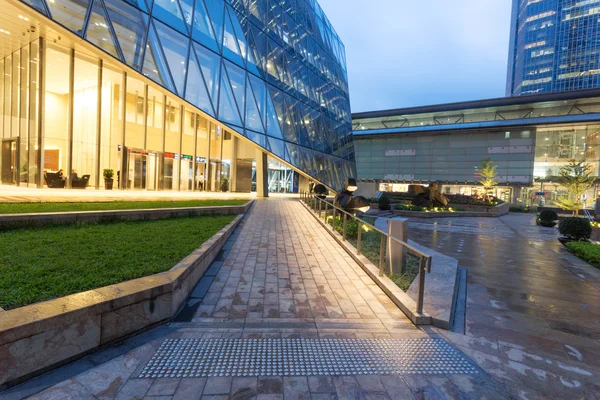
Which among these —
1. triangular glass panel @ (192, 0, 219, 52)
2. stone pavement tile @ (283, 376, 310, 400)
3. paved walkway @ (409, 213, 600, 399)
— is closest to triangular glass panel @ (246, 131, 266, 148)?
triangular glass panel @ (192, 0, 219, 52)

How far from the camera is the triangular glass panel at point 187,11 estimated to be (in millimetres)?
16797

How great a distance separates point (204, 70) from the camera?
57.7 ft

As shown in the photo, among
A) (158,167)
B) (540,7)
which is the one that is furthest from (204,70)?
(540,7)

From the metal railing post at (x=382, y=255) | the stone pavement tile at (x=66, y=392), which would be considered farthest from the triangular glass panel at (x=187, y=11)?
the stone pavement tile at (x=66, y=392)

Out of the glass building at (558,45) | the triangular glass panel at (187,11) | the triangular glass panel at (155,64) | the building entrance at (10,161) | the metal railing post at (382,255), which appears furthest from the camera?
the glass building at (558,45)

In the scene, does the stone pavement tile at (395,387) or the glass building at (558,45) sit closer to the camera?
the stone pavement tile at (395,387)

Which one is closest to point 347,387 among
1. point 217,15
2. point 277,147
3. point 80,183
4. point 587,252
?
point 587,252

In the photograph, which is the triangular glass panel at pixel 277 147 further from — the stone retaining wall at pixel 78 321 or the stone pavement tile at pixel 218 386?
the stone pavement tile at pixel 218 386

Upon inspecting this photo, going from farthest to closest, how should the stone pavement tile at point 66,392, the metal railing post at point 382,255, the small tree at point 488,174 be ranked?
1. the small tree at point 488,174
2. the metal railing post at point 382,255
3. the stone pavement tile at point 66,392

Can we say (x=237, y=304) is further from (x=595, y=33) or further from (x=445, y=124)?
(x=595, y=33)

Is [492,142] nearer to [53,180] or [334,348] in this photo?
[334,348]

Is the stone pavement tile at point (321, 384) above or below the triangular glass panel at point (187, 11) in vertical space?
below

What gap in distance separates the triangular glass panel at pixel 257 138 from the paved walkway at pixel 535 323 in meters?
14.5

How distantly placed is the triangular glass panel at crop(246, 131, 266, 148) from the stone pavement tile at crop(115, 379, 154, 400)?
17.8 m
